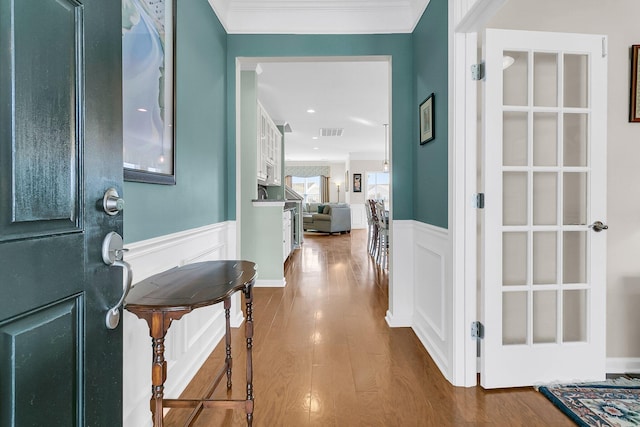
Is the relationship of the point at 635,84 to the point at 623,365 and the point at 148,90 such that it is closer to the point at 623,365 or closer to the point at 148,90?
the point at 623,365

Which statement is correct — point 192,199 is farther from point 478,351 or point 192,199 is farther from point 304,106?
point 304,106

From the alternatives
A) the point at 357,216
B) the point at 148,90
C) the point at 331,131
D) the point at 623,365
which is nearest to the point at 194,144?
the point at 148,90

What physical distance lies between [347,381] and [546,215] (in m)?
1.49

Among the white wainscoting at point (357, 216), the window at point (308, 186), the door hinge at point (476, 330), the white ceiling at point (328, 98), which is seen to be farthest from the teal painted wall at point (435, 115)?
the window at point (308, 186)

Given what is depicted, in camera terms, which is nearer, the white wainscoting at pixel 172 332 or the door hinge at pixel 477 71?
the white wainscoting at pixel 172 332

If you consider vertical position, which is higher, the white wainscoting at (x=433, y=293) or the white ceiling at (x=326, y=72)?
the white ceiling at (x=326, y=72)

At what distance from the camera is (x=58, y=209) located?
0.58m

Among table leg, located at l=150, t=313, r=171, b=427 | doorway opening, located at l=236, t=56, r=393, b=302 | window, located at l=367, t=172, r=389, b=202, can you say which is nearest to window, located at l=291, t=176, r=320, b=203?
doorway opening, located at l=236, t=56, r=393, b=302

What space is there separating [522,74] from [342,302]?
94.7 inches

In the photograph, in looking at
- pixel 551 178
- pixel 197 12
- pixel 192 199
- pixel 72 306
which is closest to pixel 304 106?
pixel 197 12

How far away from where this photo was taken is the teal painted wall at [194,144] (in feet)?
4.81

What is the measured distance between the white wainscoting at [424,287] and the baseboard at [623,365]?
1.03m

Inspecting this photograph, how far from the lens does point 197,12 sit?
2.04 m

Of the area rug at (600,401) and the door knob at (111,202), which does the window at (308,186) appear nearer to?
the area rug at (600,401)
